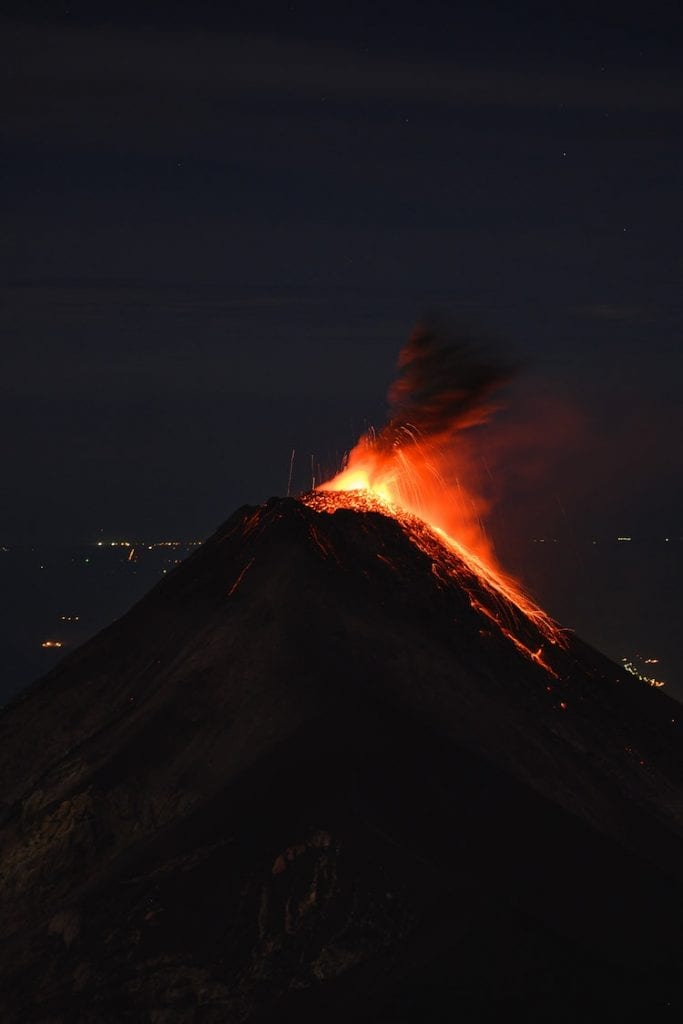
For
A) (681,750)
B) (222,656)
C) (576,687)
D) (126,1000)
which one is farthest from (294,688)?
(681,750)

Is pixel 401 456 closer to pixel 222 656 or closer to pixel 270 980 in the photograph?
pixel 222 656

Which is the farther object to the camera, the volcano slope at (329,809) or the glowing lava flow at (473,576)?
the glowing lava flow at (473,576)

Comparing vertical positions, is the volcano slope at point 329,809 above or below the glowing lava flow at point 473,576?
below

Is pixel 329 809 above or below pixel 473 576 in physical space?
below

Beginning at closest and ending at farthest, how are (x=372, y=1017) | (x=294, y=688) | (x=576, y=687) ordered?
(x=372, y=1017) < (x=294, y=688) < (x=576, y=687)

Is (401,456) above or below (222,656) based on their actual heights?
above

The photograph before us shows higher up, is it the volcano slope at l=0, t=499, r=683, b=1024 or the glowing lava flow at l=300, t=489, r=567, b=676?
the glowing lava flow at l=300, t=489, r=567, b=676

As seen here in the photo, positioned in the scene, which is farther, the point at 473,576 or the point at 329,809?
the point at 473,576

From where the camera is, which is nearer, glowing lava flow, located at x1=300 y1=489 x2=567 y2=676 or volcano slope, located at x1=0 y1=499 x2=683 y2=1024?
volcano slope, located at x1=0 y1=499 x2=683 y2=1024
